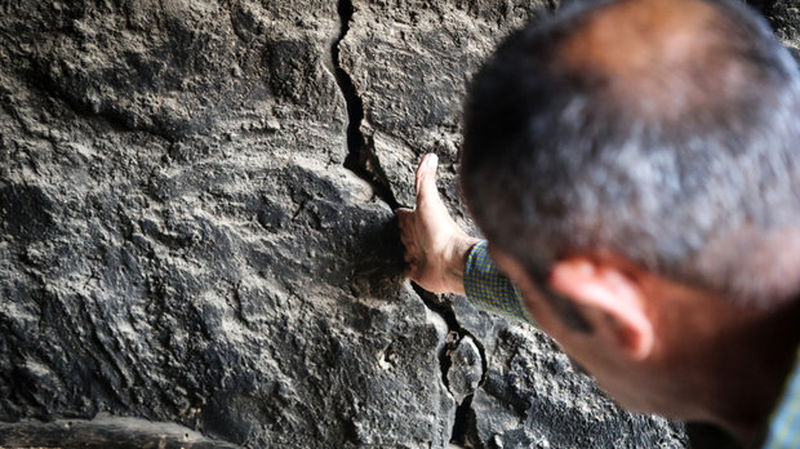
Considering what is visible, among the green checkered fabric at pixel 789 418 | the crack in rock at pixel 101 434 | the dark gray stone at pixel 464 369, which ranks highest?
the green checkered fabric at pixel 789 418

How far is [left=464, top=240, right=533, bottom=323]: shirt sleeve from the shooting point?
4.33ft

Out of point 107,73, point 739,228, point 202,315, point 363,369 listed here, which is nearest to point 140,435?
point 202,315

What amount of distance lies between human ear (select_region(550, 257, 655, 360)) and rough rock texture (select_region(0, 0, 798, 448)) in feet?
2.22

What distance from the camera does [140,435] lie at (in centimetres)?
145

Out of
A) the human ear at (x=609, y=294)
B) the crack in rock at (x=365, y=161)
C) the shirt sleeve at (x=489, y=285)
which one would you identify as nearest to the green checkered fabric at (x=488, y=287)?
the shirt sleeve at (x=489, y=285)

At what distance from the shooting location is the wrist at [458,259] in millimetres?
1361

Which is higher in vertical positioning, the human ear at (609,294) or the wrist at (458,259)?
the human ear at (609,294)

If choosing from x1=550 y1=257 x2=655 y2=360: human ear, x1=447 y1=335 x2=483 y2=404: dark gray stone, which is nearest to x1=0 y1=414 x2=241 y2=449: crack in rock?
x1=447 y1=335 x2=483 y2=404: dark gray stone

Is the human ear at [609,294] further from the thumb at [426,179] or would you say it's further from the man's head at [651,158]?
the thumb at [426,179]

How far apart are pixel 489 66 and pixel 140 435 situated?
105cm

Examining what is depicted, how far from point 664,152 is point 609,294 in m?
0.16

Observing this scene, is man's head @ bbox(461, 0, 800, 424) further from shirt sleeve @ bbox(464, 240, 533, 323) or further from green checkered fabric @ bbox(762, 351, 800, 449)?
shirt sleeve @ bbox(464, 240, 533, 323)

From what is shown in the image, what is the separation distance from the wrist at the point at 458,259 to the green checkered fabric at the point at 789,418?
2.20 ft

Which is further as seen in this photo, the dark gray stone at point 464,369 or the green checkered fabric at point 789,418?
the dark gray stone at point 464,369
